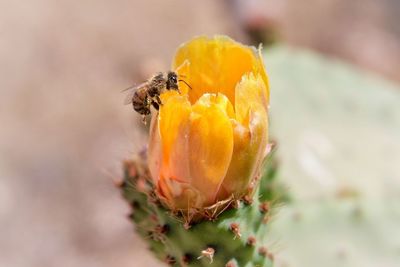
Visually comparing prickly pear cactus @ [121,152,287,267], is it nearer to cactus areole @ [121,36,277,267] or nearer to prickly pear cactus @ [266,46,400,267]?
cactus areole @ [121,36,277,267]

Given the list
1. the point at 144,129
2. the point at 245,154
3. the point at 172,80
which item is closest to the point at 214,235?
the point at 245,154

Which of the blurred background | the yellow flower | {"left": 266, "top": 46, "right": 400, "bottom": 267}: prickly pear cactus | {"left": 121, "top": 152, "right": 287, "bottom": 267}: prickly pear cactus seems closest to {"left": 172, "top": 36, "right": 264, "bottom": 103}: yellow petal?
the yellow flower

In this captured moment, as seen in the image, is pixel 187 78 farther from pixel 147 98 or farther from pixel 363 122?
pixel 363 122

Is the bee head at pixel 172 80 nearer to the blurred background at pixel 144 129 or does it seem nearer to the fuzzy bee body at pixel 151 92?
the fuzzy bee body at pixel 151 92

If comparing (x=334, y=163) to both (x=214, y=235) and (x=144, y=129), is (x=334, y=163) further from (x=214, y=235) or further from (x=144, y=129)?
(x=214, y=235)

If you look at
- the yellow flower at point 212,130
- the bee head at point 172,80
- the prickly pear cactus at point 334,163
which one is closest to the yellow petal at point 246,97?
the yellow flower at point 212,130
